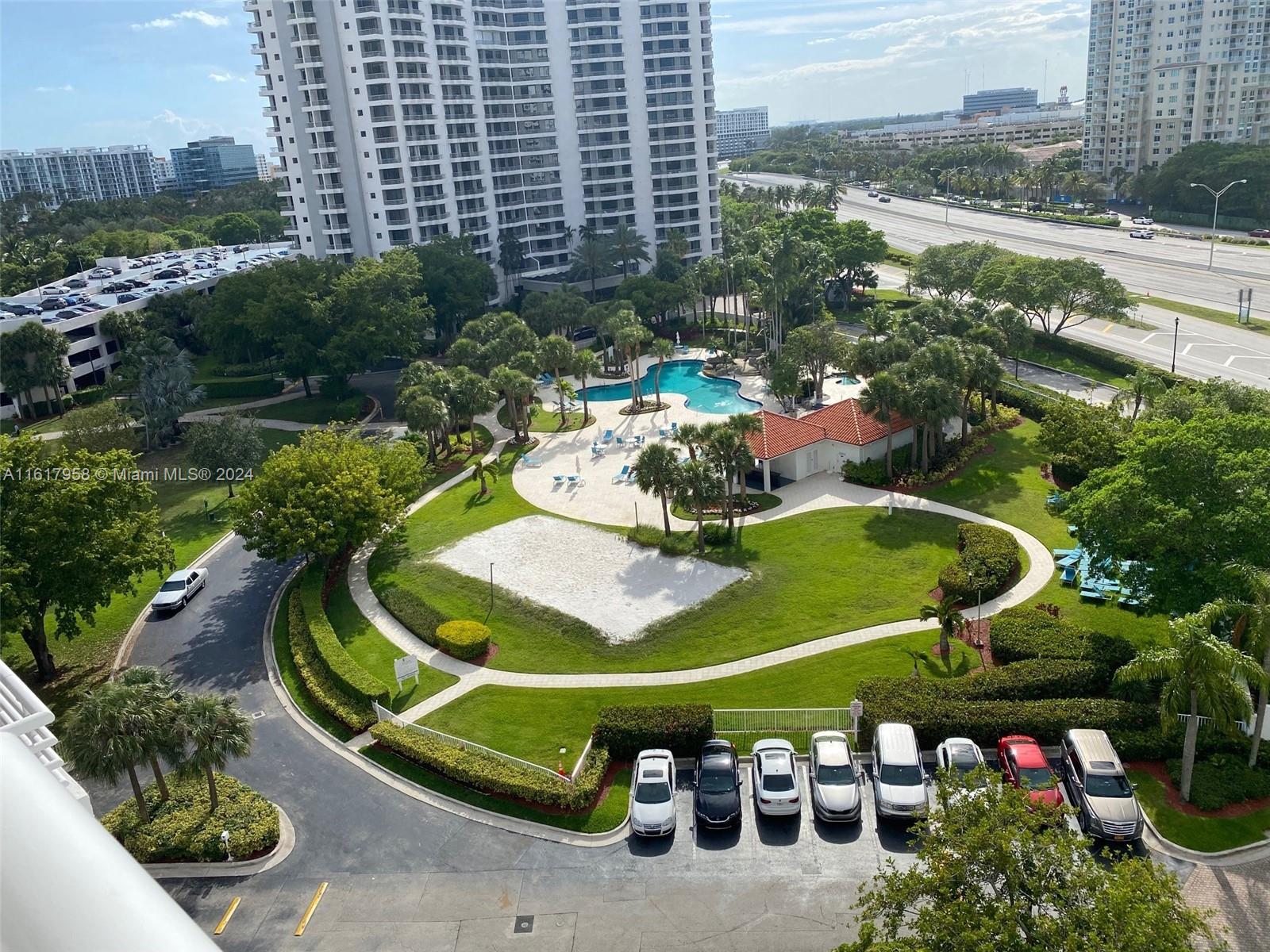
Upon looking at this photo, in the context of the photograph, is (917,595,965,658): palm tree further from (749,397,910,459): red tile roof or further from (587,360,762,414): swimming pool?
(587,360,762,414): swimming pool

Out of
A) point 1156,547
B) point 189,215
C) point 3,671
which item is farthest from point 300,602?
point 189,215

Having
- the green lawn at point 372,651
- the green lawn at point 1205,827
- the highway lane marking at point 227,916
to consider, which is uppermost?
the green lawn at point 372,651

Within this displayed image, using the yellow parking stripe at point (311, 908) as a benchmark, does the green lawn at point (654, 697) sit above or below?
above

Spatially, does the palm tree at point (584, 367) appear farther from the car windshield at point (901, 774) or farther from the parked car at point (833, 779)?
the car windshield at point (901, 774)

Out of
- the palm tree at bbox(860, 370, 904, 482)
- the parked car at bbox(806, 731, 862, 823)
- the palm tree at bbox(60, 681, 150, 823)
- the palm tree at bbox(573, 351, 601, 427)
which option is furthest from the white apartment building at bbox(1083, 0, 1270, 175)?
the palm tree at bbox(60, 681, 150, 823)

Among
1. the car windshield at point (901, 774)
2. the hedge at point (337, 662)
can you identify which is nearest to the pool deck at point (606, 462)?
the hedge at point (337, 662)

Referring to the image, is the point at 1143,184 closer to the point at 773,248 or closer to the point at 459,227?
the point at 773,248

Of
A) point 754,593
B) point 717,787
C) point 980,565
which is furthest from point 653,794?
point 980,565
